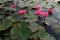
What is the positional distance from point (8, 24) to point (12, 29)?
0.04 m

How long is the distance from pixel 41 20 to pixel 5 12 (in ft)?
0.74

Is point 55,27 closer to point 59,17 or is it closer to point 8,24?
point 59,17

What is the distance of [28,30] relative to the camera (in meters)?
0.86

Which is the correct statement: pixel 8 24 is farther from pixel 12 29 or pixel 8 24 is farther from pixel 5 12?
pixel 5 12

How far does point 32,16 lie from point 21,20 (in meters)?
0.08

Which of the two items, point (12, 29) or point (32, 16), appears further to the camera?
point (32, 16)

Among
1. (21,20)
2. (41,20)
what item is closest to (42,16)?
(41,20)

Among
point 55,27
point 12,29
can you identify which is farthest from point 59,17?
point 12,29

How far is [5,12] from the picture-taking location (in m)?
1.02

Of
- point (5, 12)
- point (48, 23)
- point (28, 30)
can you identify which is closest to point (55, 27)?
point (48, 23)

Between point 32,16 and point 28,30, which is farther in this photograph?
point 32,16

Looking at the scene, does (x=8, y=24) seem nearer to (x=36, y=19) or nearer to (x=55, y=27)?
(x=36, y=19)

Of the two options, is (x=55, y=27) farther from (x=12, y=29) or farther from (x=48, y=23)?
(x=12, y=29)

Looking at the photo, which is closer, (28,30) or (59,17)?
(28,30)
